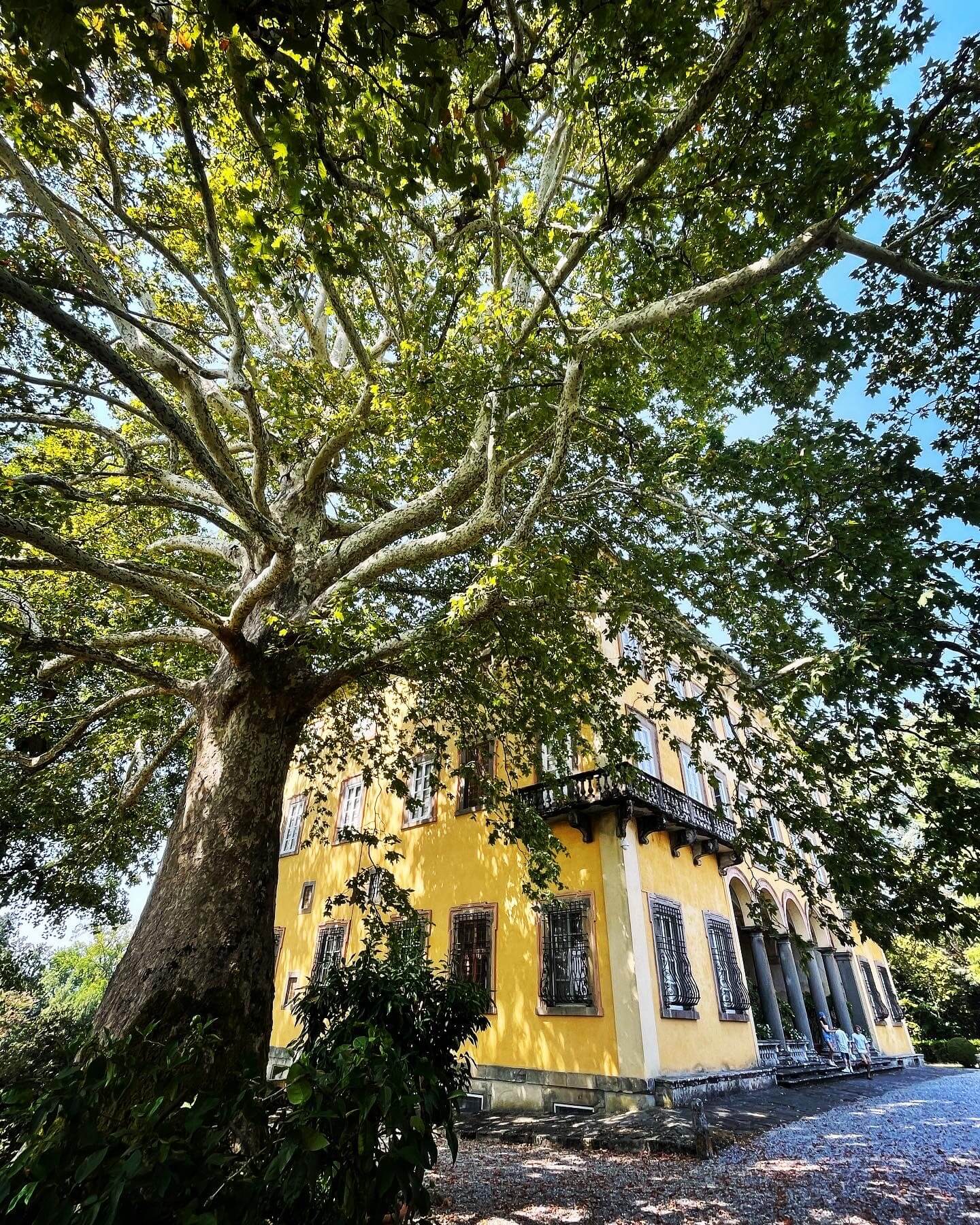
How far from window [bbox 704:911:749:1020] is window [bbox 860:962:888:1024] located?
1198 centimetres

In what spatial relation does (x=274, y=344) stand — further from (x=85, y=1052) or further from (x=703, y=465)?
(x=85, y=1052)

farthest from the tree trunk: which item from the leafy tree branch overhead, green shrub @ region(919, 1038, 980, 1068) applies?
green shrub @ region(919, 1038, 980, 1068)

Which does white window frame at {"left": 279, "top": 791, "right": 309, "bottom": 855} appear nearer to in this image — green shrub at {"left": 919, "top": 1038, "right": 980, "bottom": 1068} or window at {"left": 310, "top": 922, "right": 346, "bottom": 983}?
window at {"left": 310, "top": 922, "right": 346, "bottom": 983}

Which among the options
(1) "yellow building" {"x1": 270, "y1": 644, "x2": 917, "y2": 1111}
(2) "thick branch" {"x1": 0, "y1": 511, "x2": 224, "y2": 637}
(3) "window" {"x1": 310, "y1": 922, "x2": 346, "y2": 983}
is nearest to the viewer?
(2) "thick branch" {"x1": 0, "y1": 511, "x2": 224, "y2": 637}

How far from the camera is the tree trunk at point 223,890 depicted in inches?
173

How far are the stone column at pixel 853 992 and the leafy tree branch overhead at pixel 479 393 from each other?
61.7 feet

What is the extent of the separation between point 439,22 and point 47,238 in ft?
23.7

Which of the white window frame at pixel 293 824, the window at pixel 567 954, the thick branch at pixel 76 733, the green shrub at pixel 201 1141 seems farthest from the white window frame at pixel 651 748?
the green shrub at pixel 201 1141

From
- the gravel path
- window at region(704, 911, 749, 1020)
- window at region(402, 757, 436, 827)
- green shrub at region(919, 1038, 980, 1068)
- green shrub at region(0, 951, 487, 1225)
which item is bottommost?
green shrub at region(919, 1038, 980, 1068)

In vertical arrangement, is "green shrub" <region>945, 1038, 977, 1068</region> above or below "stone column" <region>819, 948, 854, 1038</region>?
below

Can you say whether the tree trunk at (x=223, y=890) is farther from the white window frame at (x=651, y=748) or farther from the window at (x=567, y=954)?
the white window frame at (x=651, y=748)

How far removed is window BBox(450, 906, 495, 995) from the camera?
11.8 metres

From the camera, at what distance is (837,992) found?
747 inches

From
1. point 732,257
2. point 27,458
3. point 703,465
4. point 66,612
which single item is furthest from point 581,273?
point 66,612
